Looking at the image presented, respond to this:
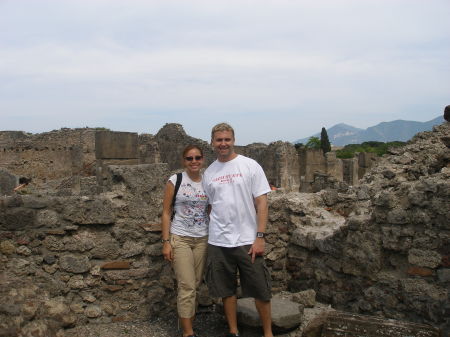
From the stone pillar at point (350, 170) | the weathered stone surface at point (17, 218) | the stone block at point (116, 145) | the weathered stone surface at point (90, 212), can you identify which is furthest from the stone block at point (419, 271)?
the stone pillar at point (350, 170)

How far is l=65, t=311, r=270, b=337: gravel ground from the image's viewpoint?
162 inches

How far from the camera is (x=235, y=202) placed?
3.69 metres

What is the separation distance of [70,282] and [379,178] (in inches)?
149

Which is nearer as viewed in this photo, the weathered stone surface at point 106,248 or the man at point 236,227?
the man at point 236,227

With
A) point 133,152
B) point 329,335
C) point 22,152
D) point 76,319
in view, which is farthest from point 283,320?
point 22,152

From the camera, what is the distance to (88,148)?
2489cm

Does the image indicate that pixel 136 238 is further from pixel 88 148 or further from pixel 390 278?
pixel 88 148

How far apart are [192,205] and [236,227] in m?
0.50

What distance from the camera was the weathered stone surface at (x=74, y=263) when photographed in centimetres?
430

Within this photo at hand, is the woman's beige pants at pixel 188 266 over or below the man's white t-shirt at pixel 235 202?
below

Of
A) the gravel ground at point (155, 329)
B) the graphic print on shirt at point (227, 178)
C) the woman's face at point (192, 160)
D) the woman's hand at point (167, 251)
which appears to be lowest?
the gravel ground at point (155, 329)

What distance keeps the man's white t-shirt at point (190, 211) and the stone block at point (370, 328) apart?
50.7 inches

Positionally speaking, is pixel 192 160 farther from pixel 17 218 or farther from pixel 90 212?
pixel 17 218

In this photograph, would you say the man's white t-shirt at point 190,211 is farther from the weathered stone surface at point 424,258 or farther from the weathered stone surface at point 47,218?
the weathered stone surface at point 424,258
